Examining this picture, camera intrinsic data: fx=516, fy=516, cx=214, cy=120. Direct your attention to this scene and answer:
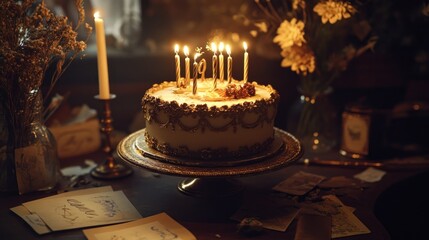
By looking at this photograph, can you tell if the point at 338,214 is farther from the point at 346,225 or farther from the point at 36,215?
the point at 36,215

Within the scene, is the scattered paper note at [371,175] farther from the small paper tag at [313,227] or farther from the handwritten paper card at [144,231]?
the handwritten paper card at [144,231]

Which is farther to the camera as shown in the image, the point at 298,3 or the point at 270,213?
the point at 298,3

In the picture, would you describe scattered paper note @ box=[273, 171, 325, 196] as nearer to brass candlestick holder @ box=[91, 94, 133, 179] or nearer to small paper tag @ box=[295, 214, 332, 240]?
small paper tag @ box=[295, 214, 332, 240]

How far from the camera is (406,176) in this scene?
1.88 m

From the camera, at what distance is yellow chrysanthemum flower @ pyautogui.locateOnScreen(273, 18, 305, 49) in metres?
1.88

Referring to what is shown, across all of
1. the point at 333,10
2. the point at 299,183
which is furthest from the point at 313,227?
the point at 333,10

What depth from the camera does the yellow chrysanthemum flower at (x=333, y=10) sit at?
181 cm

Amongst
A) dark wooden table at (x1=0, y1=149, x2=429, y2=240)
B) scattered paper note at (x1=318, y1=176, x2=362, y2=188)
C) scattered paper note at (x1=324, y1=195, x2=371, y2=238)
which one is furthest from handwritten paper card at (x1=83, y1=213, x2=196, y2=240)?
scattered paper note at (x1=318, y1=176, x2=362, y2=188)

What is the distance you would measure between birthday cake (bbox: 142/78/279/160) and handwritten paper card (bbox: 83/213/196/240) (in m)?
0.21

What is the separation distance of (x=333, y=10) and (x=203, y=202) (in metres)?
0.81

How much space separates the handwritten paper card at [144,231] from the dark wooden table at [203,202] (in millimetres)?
31

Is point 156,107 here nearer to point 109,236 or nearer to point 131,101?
point 109,236

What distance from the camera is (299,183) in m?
1.79

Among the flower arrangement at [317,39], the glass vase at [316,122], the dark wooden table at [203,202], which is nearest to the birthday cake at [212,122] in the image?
the dark wooden table at [203,202]
